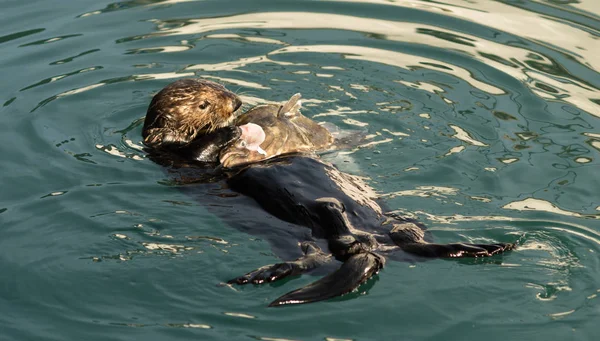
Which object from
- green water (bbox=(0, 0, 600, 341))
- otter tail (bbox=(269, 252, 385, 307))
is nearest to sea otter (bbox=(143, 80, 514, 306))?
otter tail (bbox=(269, 252, 385, 307))

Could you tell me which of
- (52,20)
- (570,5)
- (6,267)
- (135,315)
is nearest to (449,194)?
(135,315)

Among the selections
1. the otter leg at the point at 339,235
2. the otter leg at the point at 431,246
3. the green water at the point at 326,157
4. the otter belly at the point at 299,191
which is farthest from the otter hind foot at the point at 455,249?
the otter belly at the point at 299,191

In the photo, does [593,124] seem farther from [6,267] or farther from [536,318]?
[6,267]

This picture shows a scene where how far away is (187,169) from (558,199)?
8.24ft

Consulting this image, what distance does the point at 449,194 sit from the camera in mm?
5688

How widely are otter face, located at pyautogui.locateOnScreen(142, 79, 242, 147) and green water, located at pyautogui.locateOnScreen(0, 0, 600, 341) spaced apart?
29cm

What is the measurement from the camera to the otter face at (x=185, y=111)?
634 centimetres

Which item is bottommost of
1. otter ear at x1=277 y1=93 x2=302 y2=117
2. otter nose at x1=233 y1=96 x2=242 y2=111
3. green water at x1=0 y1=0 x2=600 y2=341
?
green water at x1=0 y1=0 x2=600 y2=341

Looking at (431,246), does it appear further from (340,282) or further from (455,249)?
(340,282)

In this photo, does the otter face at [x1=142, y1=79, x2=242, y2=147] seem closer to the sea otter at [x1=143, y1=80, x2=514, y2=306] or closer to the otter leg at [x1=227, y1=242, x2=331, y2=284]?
the sea otter at [x1=143, y1=80, x2=514, y2=306]

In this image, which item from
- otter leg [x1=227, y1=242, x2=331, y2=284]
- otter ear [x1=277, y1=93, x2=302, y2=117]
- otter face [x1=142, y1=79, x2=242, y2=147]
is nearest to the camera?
otter leg [x1=227, y1=242, x2=331, y2=284]

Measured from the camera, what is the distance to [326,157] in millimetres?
6262

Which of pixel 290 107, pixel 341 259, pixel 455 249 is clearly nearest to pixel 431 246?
pixel 455 249

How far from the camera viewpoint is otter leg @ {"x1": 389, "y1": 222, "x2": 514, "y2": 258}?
4.51 m
